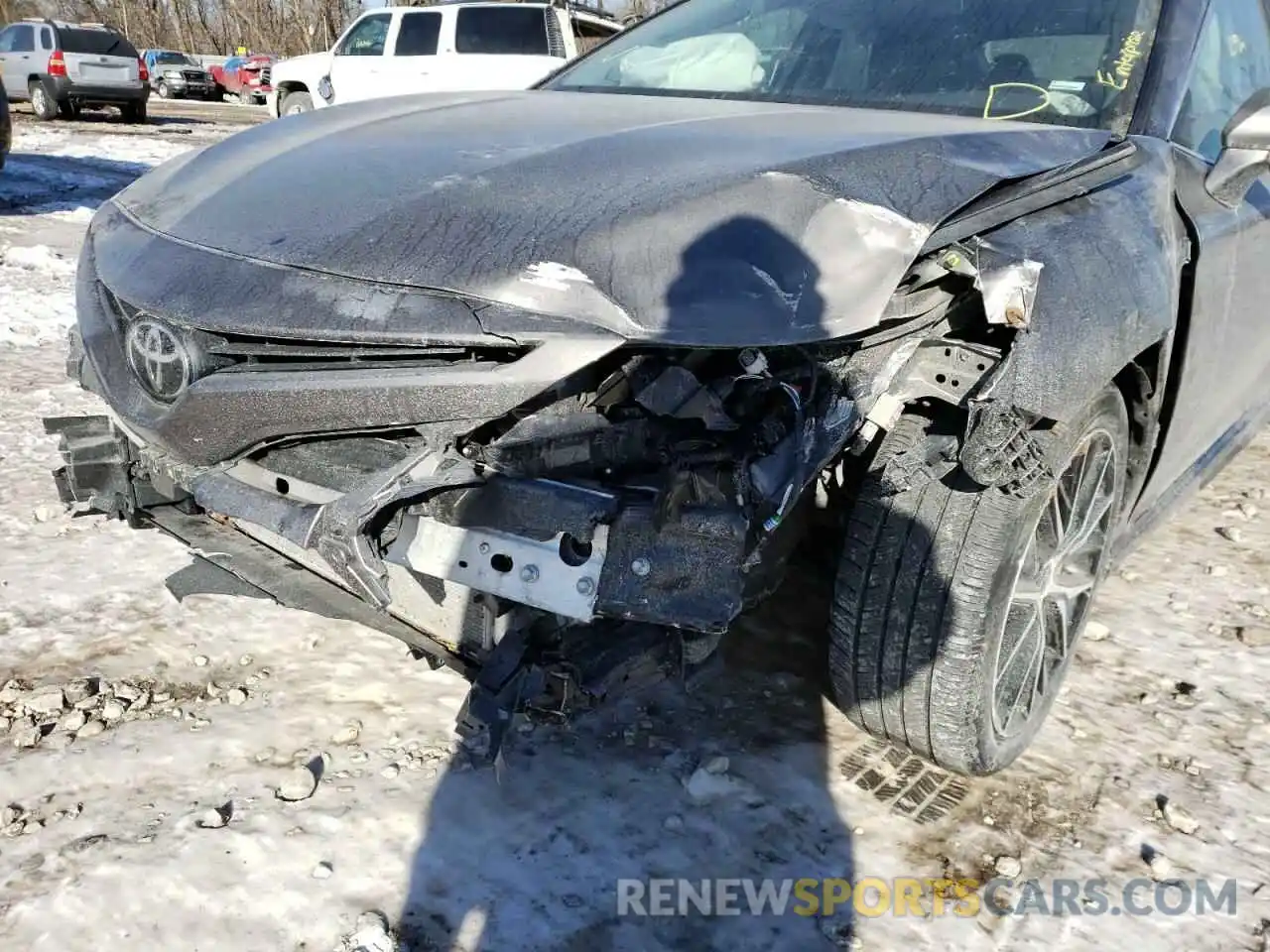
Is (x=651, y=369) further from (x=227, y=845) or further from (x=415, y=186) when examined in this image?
(x=227, y=845)

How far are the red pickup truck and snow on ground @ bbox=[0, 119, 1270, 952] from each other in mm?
26909

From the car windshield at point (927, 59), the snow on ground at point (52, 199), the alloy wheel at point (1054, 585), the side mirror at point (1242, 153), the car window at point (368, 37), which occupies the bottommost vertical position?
the snow on ground at point (52, 199)

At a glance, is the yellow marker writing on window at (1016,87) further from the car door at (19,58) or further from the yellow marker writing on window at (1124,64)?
the car door at (19,58)

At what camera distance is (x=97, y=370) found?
2137 mm

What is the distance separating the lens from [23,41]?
17.3 m

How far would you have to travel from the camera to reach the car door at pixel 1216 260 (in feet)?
7.80

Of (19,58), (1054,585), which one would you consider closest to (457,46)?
(19,58)

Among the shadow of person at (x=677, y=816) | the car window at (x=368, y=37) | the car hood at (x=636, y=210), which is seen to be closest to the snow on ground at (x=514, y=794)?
the shadow of person at (x=677, y=816)

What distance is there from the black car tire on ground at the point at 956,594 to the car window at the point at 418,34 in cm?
1226

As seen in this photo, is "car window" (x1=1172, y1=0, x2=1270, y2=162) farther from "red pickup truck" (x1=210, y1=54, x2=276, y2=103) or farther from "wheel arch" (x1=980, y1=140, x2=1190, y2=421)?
"red pickup truck" (x1=210, y1=54, x2=276, y2=103)

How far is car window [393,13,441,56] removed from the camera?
12.6m

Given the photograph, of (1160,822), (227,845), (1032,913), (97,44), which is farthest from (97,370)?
(97,44)

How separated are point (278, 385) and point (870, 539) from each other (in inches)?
46.7

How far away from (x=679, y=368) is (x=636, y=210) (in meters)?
0.30
